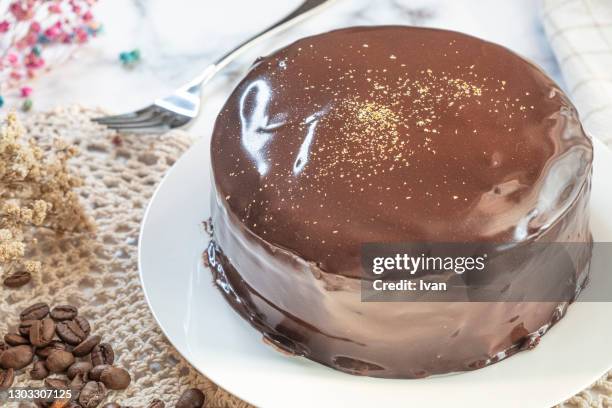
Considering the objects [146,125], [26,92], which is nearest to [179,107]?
[146,125]

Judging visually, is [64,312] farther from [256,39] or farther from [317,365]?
[256,39]

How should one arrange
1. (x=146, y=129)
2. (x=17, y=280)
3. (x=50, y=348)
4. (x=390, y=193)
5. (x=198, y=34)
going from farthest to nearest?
(x=198, y=34) < (x=146, y=129) < (x=17, y=280) < (x=50, y=348) < (x=390, y=193)

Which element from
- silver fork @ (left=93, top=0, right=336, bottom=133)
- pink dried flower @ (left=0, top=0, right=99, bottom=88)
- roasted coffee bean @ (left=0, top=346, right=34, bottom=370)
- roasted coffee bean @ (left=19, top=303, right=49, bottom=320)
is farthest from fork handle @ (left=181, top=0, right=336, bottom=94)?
roasted coffee bean @ (left=0, top=346, right=34, bottom=370)

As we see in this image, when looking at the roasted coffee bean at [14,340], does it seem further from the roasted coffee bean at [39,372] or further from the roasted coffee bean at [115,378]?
the roasted coffee bean at [115,378]

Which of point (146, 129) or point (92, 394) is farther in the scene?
point (146, 129)

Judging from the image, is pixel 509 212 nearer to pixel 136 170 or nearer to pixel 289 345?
pixel 289 345

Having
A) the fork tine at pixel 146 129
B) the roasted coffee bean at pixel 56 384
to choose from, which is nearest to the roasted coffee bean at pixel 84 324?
the roasted coffee bean at pixel 56 384
